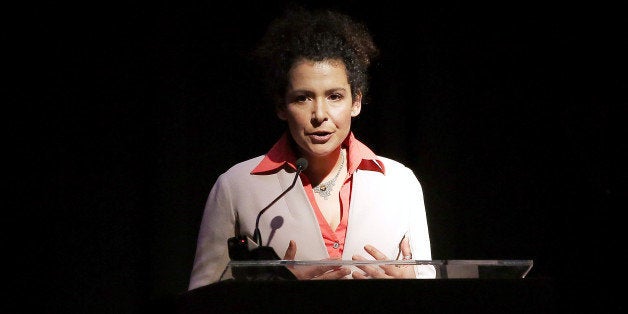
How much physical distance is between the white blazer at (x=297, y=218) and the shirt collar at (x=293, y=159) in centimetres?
2

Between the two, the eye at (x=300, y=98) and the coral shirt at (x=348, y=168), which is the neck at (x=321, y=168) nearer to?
the coral shirt at (x=348, y=168)

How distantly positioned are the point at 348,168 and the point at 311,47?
1.34 feet

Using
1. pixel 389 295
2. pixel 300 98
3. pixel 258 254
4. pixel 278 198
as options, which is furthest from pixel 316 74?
pixel 389 295

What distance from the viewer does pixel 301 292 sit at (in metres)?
1.20

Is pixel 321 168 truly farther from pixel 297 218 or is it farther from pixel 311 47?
pixel 311 47

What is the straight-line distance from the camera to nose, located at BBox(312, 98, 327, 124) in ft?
7.27

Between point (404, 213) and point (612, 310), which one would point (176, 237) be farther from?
point (612, 310)

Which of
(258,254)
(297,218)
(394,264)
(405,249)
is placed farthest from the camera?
(297,218)

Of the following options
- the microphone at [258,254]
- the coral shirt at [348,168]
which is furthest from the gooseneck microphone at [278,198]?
the coral shirt at [348,168]

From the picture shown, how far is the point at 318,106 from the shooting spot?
2.23m

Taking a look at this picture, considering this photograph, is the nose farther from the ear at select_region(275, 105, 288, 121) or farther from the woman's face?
the ear at select_region(275, 105, 288, 121)

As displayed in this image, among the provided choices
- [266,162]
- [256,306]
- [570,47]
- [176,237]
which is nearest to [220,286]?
[256,306]

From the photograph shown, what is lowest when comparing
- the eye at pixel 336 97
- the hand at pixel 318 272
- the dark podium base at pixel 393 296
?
the dark podium base at pixel 393 296

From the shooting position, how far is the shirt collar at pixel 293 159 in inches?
90.0
